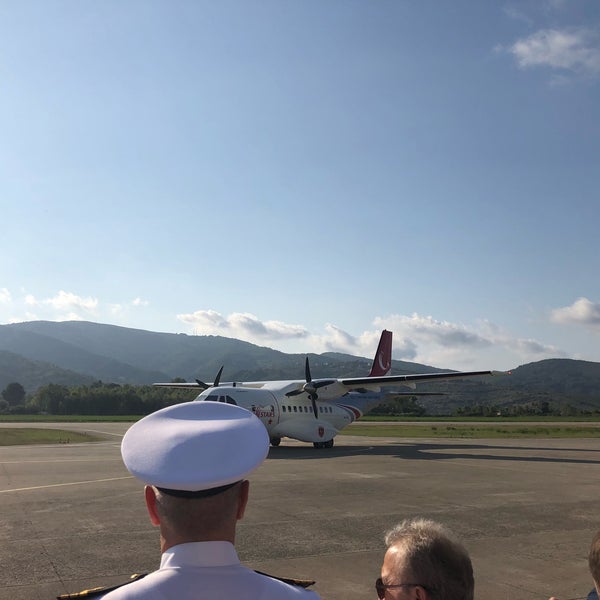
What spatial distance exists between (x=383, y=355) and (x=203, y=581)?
3630 cm

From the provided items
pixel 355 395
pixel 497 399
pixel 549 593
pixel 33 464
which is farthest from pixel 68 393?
pixel 497 399

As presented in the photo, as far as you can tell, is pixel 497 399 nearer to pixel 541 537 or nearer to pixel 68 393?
pixel 68 393

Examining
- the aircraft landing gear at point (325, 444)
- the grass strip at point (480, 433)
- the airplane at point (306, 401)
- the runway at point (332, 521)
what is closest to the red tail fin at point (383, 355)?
the grass strip at point (480, 433)

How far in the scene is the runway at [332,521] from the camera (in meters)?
7.45

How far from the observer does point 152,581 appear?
2.03 meters

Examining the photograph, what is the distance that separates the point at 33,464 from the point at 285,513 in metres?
12.2

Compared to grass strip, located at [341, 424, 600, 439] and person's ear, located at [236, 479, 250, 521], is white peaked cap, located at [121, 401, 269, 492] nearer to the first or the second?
person's ear, located at [236, 479, 250, 521]

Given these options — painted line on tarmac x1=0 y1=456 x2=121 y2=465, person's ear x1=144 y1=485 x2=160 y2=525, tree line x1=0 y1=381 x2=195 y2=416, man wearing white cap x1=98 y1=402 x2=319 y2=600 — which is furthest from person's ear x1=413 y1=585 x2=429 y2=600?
tree line x1=0 y1=381 x2=195 y2=416

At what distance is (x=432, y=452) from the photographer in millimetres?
25922

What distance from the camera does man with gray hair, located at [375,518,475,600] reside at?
238cm

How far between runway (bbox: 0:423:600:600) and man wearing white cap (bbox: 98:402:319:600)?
201 inches

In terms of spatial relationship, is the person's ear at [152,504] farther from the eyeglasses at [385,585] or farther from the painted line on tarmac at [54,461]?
the painted line on tarmac at [54,461]

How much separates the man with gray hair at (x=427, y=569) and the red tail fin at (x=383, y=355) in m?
35.2

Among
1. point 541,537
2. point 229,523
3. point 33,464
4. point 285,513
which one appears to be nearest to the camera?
point 229,523
